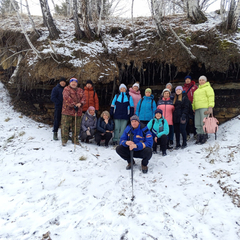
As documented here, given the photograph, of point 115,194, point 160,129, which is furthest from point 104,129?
point 115,194

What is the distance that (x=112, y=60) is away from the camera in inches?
325

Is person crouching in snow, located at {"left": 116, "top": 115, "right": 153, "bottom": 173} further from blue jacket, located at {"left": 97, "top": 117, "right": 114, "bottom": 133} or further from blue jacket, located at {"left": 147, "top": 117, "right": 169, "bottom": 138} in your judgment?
blue jacket, located at {"left": 97, "top": 117, "right": 114, "bottom": 133}

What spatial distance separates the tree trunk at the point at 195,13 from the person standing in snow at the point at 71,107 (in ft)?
24.2

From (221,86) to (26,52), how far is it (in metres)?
9.61

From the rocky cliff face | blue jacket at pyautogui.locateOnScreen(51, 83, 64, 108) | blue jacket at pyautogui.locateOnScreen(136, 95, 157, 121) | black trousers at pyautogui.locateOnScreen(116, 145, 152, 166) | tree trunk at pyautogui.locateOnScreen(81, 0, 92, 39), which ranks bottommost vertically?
black trousers at pyautogui.locateOnScreen(116, 145, 152, 166)

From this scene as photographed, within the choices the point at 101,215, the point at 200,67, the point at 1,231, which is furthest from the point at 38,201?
the point at 200,67

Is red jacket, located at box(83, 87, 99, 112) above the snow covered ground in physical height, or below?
above

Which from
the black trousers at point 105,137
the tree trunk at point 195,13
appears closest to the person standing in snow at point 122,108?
the black trousers at point 105,137

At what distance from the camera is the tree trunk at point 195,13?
879cm

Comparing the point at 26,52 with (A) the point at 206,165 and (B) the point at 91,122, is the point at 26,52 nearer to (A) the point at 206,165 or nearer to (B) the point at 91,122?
(B) the point at 91,122

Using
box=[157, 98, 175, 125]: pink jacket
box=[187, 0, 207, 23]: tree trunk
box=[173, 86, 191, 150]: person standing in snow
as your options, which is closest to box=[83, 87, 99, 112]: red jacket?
box=[157, 98, 175, 125]: pink jacket

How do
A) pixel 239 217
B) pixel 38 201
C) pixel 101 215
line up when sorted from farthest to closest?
1. pixel 38 201
2. pixel 101 215
3. pixel 239 217

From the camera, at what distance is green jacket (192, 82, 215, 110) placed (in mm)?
5479

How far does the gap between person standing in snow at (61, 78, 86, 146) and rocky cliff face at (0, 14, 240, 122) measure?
201 centimetres
